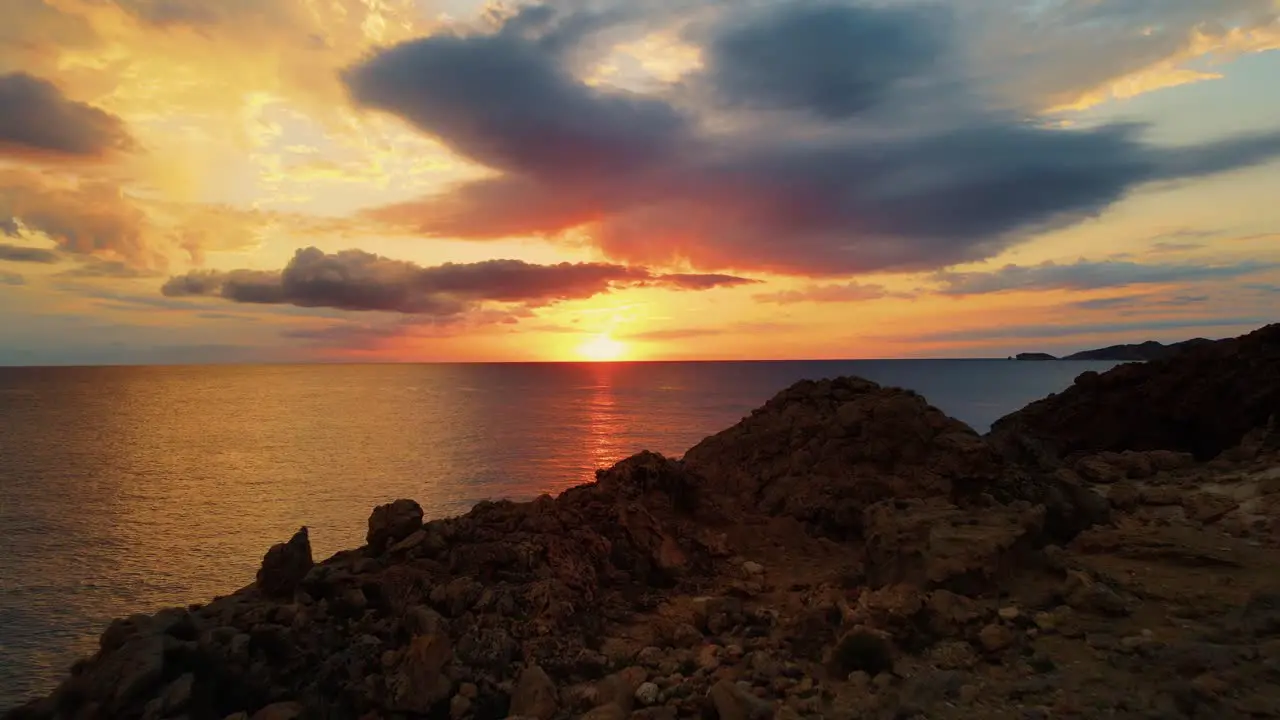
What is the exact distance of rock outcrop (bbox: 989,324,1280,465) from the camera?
23.0 meters

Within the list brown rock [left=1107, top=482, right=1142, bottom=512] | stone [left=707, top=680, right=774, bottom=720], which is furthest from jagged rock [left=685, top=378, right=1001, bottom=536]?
stone [left=707, top=680, right=774, bottom=720]

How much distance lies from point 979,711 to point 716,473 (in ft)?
44.3

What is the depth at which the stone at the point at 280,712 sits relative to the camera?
10039 millimetres

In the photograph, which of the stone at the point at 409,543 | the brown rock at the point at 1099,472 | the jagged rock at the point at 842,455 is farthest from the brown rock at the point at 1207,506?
the stone at the point at 409,543

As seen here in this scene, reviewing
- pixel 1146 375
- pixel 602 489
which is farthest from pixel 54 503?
pixel 1146 375

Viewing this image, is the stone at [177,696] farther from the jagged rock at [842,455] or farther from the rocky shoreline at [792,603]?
the jagged rock at [842,455]

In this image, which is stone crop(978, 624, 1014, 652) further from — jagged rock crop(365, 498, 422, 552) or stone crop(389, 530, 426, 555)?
jagged rock crop(365, 498, 422, 552)

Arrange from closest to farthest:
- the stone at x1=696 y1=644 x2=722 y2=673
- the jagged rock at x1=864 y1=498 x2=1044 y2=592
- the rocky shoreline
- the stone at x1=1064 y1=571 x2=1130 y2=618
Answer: the rocky shoreline
the stone at x1=1064 y1=571 x2=1130 y2=618
the stone at x1=696 y1=644 x2=722 y2=673
the jagged rock at x1=864 y1=498 x2=1044 y2=592

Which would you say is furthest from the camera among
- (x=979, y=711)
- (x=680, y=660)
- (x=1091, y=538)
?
(x=1091, y=538)

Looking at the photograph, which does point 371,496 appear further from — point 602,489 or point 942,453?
point 942,453

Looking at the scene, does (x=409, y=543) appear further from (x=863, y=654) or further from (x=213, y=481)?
(x=213, y=481)

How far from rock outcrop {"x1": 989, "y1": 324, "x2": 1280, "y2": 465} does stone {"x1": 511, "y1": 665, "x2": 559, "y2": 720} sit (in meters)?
15.2

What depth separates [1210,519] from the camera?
1380cm

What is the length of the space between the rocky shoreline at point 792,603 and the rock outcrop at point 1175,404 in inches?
116
